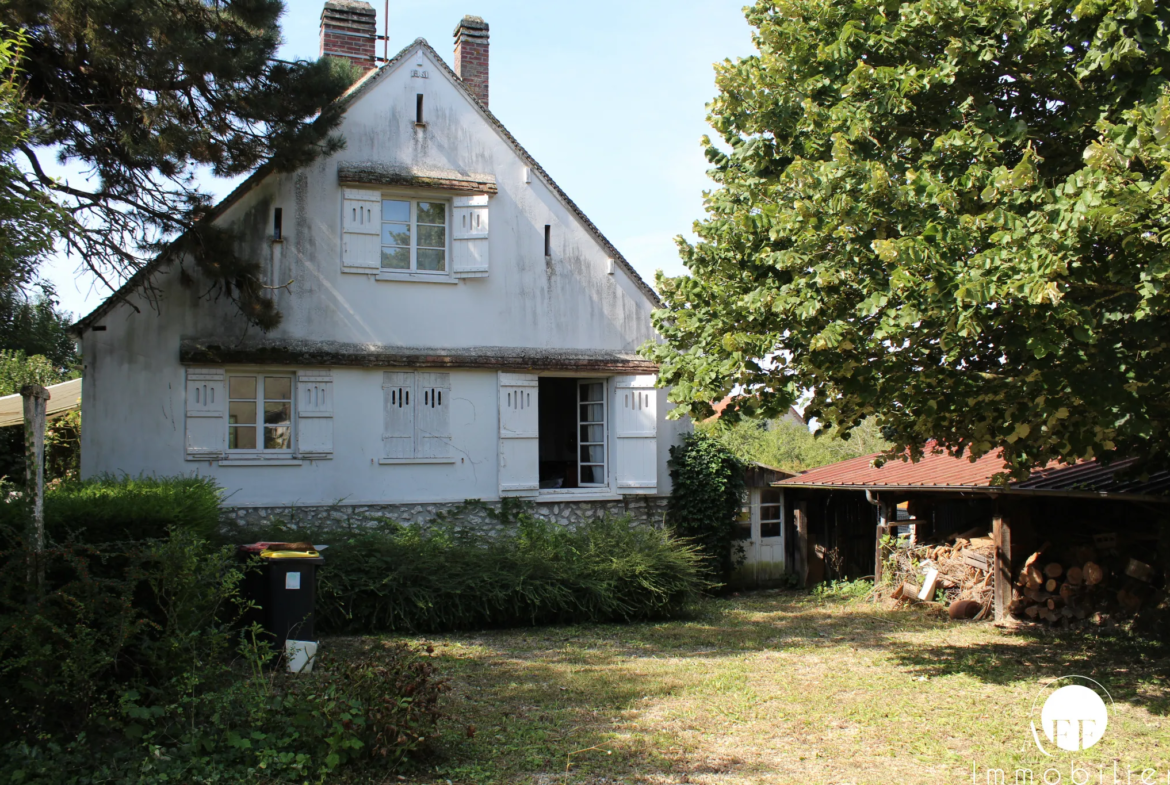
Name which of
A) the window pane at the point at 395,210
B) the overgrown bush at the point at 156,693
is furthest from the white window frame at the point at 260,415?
the overgrown bush at the point at 156,693

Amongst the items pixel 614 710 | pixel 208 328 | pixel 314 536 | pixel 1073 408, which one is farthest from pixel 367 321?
pixel 1073 408

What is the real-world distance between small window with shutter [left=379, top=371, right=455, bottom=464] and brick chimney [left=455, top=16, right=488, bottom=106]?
469 cm

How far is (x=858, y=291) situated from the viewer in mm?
7023

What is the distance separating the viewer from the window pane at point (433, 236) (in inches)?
494

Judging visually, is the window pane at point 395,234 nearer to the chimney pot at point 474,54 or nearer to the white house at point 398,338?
the white house at point 398,338

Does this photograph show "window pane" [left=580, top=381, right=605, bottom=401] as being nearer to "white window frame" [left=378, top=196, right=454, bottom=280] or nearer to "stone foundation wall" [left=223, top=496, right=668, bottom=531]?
"stone foundation wall" [left=223, top=496, right=668, bottom=531]

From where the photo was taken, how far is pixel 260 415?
11617 millimetres

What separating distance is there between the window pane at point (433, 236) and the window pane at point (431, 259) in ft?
0.30

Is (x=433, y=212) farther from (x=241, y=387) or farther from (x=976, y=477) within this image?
(x=976, y=477)

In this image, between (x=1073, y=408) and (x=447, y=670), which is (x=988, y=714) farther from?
(x=447, y=670)

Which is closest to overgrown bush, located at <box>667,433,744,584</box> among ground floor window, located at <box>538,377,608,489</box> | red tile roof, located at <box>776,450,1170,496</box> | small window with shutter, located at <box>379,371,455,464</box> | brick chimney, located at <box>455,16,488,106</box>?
ground floor window, located at <box>538,377,608,489</box>

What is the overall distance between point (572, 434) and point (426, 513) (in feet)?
16.2

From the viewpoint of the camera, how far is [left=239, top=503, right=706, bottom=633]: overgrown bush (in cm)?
984

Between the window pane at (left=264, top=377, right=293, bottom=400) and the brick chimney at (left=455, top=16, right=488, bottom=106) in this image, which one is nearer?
the window pane at (left=264, top=377, right=293, bottom=400)
